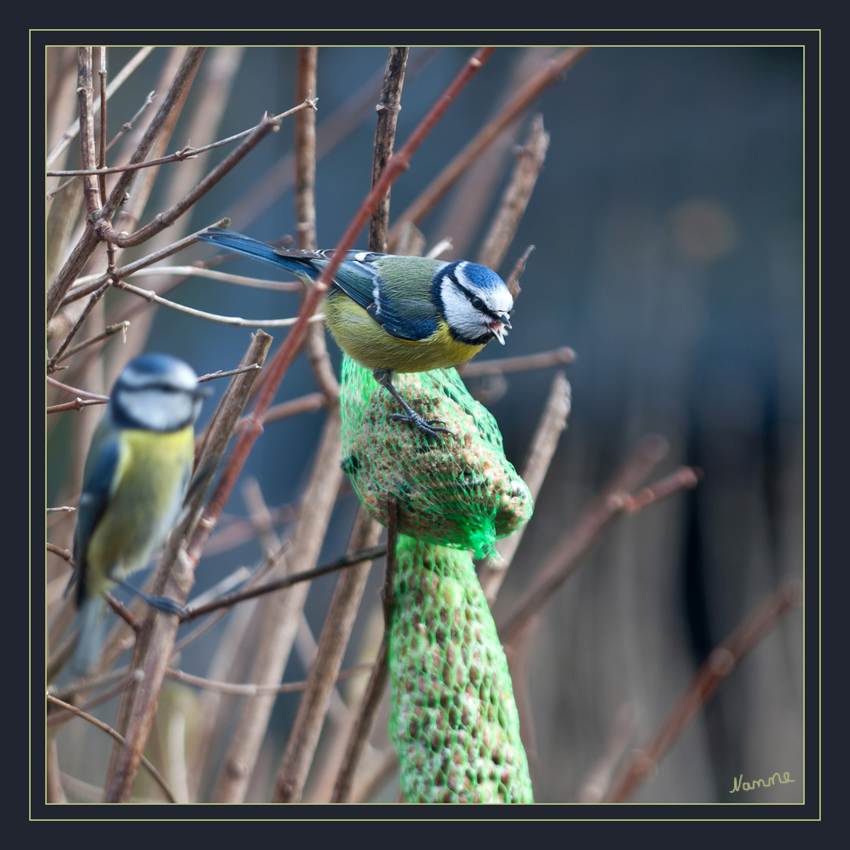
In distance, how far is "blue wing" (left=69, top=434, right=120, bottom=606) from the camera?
581mm

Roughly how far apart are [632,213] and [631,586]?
1086 millimetres

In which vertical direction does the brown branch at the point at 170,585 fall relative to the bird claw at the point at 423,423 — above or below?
below

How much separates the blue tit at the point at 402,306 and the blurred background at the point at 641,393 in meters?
0.38

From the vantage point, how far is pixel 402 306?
1074 mm

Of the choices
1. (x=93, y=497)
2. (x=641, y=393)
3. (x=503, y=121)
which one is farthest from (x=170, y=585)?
(x=641, y=393)

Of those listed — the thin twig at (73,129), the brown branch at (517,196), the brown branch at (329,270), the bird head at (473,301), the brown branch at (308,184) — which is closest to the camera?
the brown branch at (329,270)

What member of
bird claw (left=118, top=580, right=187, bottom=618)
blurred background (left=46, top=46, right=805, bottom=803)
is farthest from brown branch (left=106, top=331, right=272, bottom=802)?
blurred background (left=46, top=46, right=805, bottom=803)

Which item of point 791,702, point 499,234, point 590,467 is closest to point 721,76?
point 499,234

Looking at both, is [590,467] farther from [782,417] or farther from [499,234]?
[499,234]

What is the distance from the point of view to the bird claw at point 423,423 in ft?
2.77

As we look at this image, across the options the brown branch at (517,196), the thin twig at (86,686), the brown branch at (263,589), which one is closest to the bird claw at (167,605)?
the brown branch at (263,589)

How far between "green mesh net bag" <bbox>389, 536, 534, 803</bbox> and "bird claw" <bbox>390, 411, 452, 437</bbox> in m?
0.17

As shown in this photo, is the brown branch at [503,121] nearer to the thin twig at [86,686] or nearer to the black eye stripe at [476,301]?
the black eye stripe at [476,301]

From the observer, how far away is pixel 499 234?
4.06 feet
